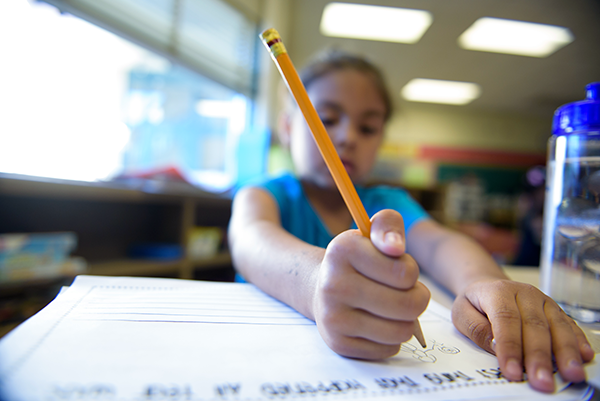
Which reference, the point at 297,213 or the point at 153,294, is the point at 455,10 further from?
the point at 153,294

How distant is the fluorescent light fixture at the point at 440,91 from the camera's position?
352 centimetres

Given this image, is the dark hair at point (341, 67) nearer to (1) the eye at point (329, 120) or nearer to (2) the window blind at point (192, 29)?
(1) the eye at point (329, 120)

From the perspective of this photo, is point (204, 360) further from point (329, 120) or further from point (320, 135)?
point (329, 120)

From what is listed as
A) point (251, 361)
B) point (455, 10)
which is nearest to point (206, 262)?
point (251, 361)

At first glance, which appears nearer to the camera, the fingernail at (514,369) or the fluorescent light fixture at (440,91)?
the fingernail at (514,369)

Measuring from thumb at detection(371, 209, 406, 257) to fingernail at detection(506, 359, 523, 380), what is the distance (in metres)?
0.09

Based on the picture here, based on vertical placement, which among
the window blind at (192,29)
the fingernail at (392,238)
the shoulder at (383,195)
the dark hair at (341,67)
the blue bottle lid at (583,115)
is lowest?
the fingernail at (392,238)

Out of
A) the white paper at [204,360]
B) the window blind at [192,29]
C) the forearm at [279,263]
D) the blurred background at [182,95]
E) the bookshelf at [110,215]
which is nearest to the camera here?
the white paper at [204,360]

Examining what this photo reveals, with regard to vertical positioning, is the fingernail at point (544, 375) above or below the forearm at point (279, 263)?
below

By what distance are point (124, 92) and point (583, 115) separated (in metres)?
1.56

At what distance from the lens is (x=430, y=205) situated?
2301mm

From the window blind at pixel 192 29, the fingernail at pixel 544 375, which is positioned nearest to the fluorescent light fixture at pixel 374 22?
the window blind at pixel 192 29

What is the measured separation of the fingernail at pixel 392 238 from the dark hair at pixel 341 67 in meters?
0.53

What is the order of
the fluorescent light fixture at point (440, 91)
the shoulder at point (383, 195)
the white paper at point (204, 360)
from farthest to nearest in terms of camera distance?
the fluorescent light fixture at point (440, 91) < the shoulder at point (383, 195) < the white paper at point (204, 360)
